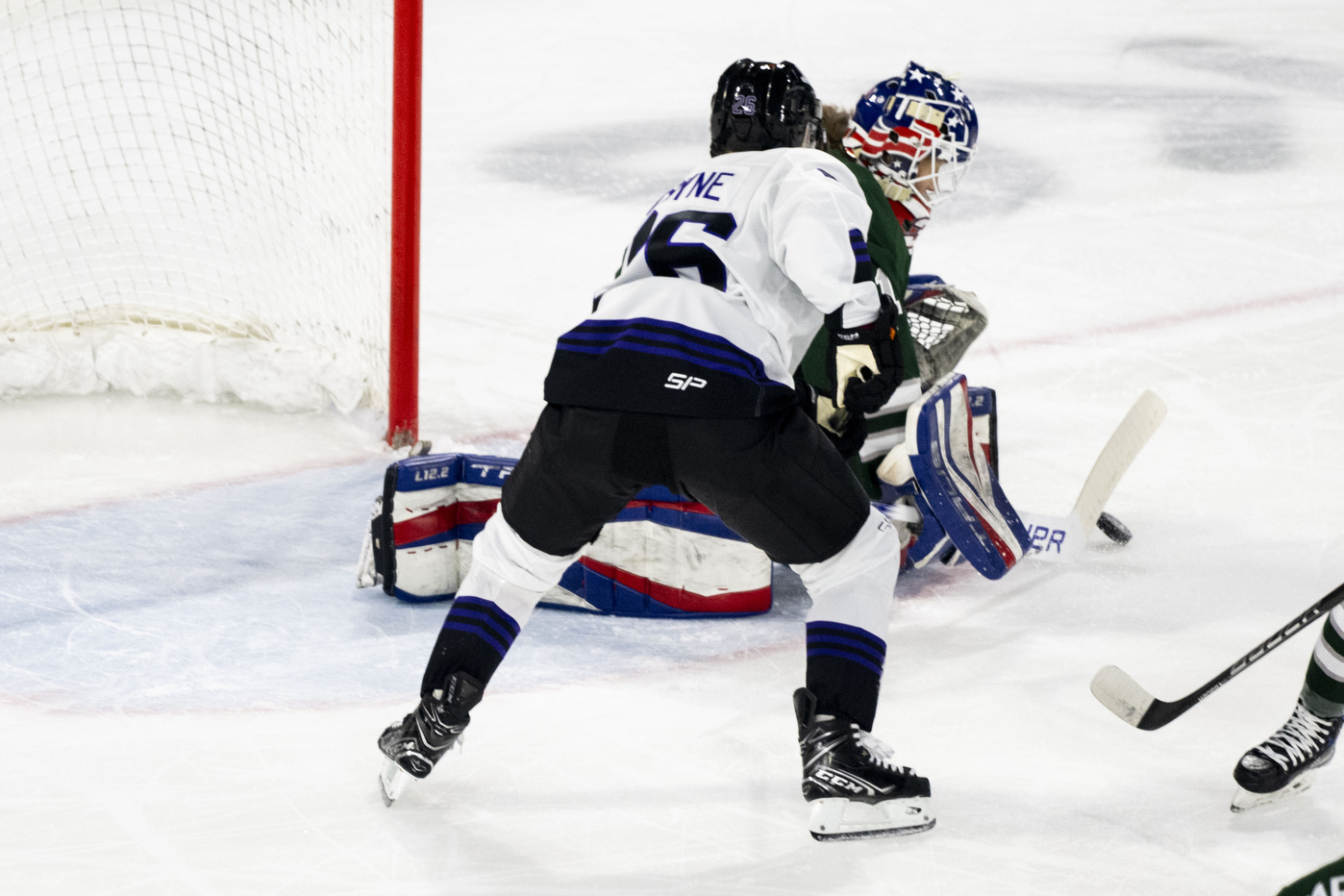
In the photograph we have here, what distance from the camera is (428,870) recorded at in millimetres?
1731

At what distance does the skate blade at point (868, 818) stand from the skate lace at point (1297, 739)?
494 mm

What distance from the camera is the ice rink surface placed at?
180 centimetres

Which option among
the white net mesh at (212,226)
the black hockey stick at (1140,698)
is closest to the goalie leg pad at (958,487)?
the black hockey stick at (1140,698)

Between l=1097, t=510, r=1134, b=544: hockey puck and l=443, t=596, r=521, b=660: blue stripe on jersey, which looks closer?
l=443, t=596, r=521, b=660: blue stripe on jersey

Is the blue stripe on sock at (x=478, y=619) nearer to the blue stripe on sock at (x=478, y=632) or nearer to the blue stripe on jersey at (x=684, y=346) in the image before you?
the blue stripe on sock at (x=478, y=632)

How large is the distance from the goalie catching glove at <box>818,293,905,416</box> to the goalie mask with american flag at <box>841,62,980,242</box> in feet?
2.86

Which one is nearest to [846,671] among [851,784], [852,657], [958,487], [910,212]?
[852,657]

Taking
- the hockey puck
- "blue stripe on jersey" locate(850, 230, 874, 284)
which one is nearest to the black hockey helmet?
"blue stripe on jersey" locate(850, 230, 874, 284)

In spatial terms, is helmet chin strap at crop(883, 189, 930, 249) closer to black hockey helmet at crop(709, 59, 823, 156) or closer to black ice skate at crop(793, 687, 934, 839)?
black hockey helmet at crop(709, 59, 823, 156)

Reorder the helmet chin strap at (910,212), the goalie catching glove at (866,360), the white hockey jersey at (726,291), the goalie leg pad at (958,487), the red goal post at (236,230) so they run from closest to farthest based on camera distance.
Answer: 1. the white hockey jersey at (726,291)
2. the goalie catching glove at (866,360)
3. the goalie leg pad at (958,487)
4. the helmet chin strap at (910,212)
5. the red goal post at (236,230)

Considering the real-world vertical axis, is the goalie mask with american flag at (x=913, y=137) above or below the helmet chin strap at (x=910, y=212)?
above

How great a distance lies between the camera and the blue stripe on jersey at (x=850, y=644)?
1786 mm

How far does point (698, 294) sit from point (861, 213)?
0.81 ft

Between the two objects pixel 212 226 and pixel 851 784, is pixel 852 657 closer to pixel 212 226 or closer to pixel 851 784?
pixel 851 784
